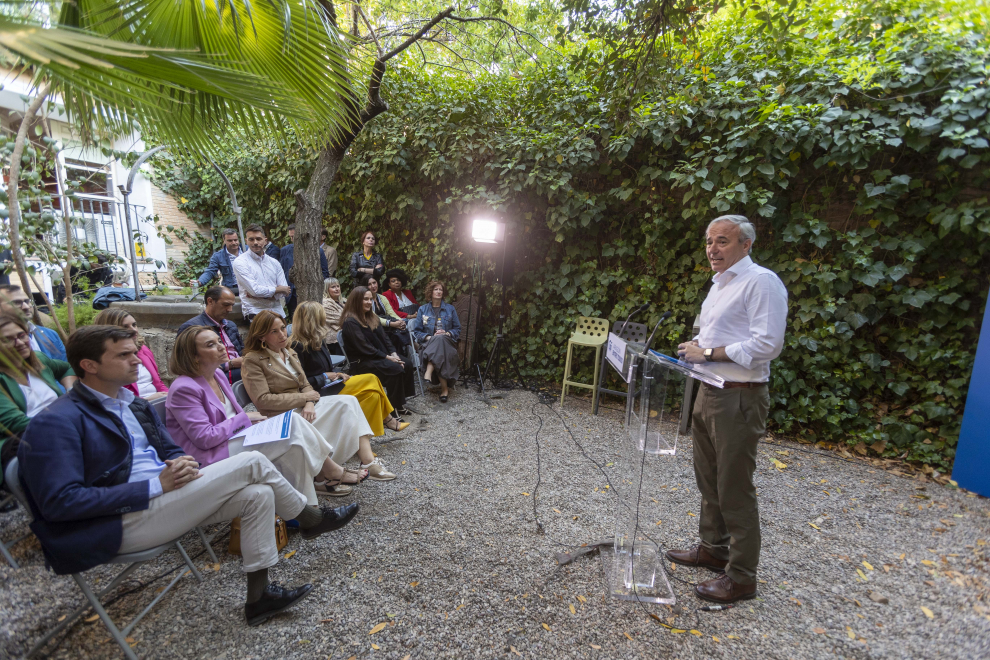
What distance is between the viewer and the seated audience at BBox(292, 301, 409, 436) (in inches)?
151

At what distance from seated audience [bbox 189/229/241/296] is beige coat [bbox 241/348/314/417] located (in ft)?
9.94

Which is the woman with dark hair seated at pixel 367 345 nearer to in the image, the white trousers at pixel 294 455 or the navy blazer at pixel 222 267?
the white trousers at pixel 294 455

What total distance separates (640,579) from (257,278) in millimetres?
4759

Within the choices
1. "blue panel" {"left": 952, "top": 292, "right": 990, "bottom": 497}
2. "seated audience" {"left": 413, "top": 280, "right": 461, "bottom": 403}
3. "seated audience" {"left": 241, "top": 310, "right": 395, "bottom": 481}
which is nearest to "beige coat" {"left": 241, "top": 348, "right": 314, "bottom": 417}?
"seated audience" {"left": 241, "top": 310, "right": 395, "bottom": 481}

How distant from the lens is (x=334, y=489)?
3.27m

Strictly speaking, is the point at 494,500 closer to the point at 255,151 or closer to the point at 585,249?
the point at 585,249

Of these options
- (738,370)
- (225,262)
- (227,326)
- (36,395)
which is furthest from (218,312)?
(738,370)

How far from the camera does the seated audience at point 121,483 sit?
1.70 m

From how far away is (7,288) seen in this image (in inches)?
111

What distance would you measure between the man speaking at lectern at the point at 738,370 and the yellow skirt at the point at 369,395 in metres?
2.60

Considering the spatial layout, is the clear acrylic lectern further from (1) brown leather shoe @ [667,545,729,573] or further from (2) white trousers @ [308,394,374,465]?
(2) white trousers @ [308,394,374,465]

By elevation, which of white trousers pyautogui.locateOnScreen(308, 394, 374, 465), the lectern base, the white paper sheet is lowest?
the lectern base

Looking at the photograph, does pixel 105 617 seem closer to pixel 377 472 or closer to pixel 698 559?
pixel 377 472

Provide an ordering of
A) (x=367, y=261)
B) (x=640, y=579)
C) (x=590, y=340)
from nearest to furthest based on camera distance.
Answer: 1. (x=640, y=579)
2. (x=590, y=340)
3. (x=367, y=261)
